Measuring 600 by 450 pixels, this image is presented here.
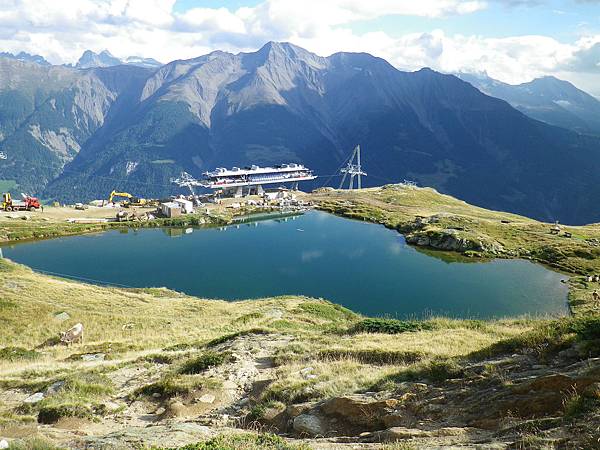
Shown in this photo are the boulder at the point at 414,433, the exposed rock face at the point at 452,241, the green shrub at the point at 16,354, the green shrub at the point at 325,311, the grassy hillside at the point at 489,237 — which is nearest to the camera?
the boulder at the point at 414,433

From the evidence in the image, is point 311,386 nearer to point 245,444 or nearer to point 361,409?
point 361,409

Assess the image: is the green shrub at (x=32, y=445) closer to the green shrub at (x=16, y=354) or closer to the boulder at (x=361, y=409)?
the boulder at (x=361, y=409)

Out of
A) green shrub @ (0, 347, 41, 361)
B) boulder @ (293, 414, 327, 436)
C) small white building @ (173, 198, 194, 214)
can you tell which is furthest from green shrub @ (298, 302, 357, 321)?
small white building @ (173, 198, 194, 214)

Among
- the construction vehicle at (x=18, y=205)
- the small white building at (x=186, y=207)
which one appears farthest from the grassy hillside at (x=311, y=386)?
the construction vehicle at (x=18, y=205)

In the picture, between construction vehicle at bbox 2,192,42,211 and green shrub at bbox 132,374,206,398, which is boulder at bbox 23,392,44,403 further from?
construction vehicle at bbox 2,192,42,211

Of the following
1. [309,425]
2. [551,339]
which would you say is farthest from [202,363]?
[551,339]

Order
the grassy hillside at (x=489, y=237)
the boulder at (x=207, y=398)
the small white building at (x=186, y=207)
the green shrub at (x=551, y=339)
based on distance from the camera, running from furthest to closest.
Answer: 1. the small white building at (x=186, y=207)
2. the grassy hillside at (x=489, y=237)
3. the boulder at (x=207, y=398)
4. the green shrub at (x=551, y=339)
